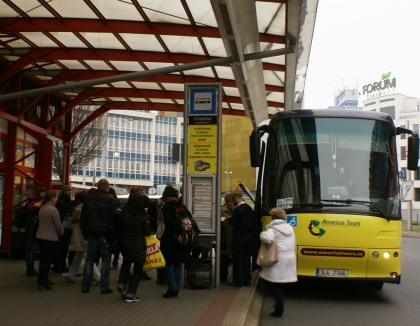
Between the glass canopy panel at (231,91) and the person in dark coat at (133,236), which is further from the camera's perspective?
the glass canopy panel at (231,91)

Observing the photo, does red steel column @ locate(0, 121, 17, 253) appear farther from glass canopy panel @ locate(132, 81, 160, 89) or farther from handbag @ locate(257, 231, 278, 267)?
handbag @ locate(257, 231, 278, 267)

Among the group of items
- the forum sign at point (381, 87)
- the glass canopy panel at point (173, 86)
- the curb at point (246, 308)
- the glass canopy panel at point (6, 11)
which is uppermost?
the forum sign at point (381, 87)

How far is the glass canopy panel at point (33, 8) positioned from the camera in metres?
12.7

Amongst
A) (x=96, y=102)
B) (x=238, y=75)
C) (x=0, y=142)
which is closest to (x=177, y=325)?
(x=238, y=75)

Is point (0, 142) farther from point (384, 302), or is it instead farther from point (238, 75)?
point (384, 302)

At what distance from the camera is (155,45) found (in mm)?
15664

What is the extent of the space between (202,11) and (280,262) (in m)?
6.48

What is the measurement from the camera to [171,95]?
20688 mm

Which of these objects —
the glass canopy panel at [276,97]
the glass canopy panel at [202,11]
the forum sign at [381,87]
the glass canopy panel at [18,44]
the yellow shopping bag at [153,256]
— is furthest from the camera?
the forum sign at [381,87]

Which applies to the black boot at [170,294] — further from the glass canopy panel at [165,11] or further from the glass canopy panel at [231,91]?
the glass canopy panel at [231,91]

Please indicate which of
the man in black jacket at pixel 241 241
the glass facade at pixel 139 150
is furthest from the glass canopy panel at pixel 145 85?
the glass facade at pixel 139 150

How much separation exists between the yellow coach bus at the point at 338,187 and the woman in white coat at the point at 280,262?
1.61m

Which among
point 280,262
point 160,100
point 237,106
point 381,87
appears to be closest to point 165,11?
point 280,262

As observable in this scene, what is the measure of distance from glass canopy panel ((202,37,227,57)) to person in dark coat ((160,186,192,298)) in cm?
622
